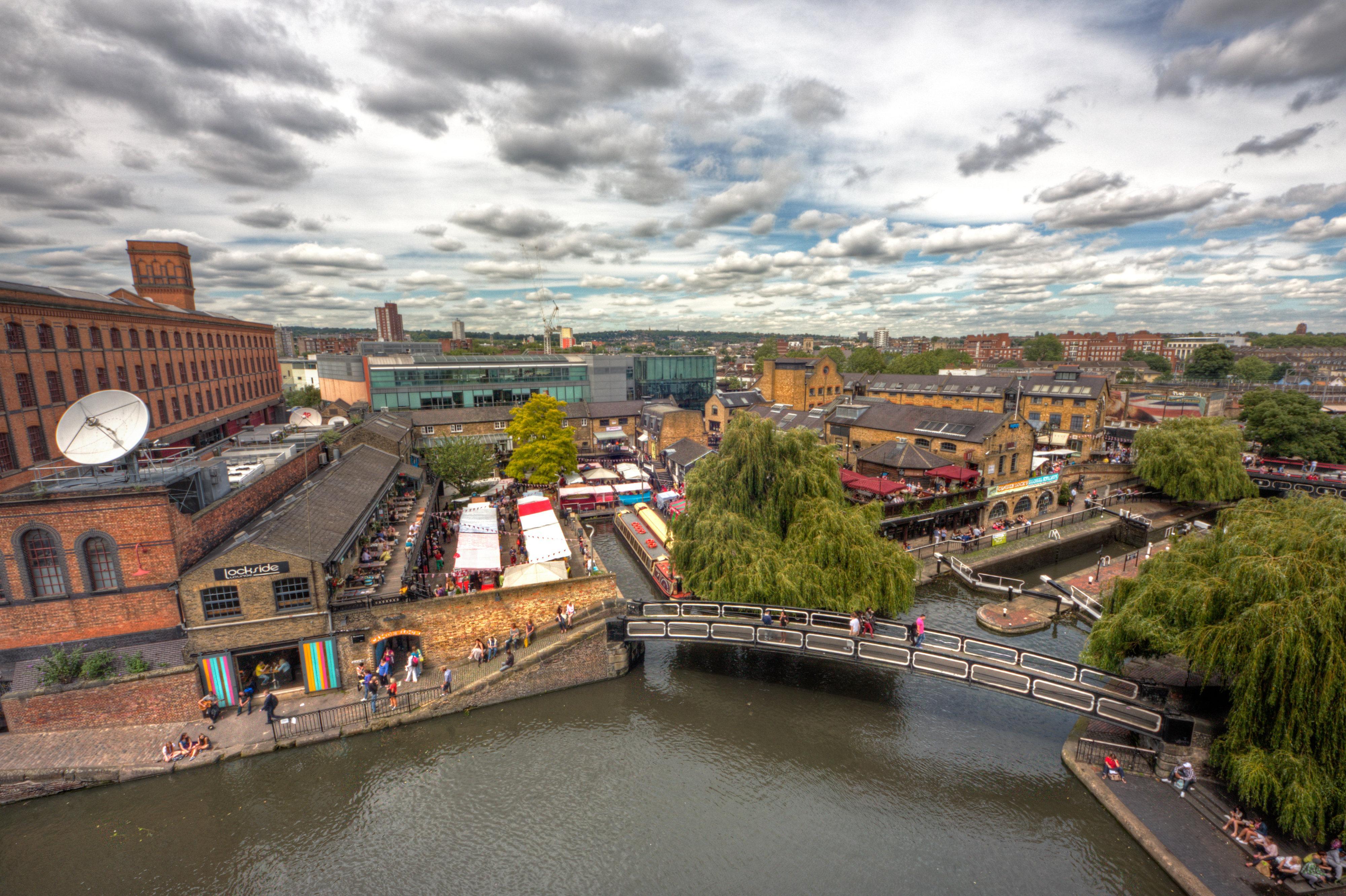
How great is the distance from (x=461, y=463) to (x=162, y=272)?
50.0 meters

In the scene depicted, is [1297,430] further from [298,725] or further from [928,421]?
[298,725]

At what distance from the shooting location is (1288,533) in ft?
48.0

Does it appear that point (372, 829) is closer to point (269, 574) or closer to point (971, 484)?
point (269, 574)

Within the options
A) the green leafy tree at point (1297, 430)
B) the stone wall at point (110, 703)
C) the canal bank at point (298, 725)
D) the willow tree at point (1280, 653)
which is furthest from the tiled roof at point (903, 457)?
the stone wall at point (110, 703)

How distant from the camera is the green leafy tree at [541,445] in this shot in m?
40.8

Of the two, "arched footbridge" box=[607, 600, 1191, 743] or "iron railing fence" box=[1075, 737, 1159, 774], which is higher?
"arched footbridge" box=[607, 600, 1191, 743]

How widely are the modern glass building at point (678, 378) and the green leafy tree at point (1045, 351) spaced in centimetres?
13011

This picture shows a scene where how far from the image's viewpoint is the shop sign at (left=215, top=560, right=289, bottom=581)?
18016 mm

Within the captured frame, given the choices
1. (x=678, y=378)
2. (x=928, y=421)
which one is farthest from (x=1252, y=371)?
(x=678, y=378)

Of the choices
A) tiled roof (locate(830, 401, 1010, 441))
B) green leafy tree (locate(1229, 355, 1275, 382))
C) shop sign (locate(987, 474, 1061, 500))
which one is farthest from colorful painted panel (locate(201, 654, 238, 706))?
green leafy tree (locate(1229, 355, 1275, 382))

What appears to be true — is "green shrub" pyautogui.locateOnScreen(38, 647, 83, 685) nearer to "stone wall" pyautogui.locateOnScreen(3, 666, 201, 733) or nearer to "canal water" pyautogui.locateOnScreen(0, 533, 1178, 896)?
"stone wall" pyautogui.locateOnScreen(3, 666, 201, 733)

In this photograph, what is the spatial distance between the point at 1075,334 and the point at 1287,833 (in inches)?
9118

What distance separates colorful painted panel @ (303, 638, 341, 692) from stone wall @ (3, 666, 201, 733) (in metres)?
3.11

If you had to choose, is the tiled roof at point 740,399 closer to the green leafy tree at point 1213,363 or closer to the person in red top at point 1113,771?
the person in red top at point 1113,771
